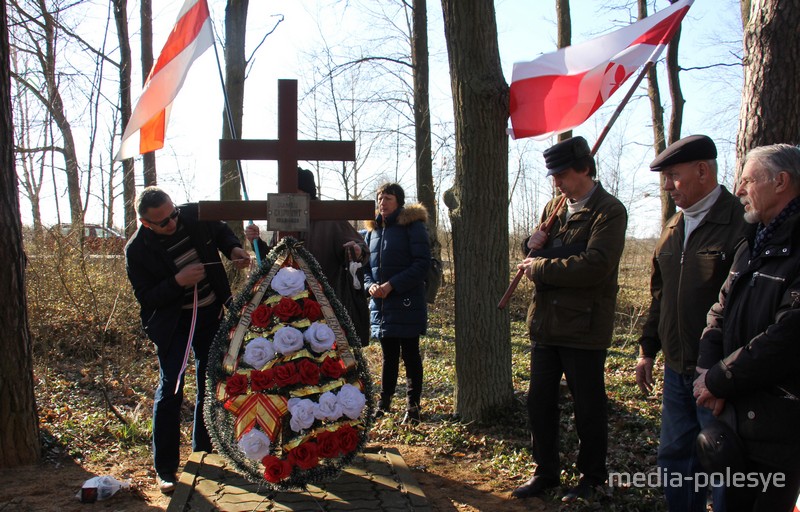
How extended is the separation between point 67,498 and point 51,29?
10.1 m

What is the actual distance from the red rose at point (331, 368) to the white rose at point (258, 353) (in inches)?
12.0

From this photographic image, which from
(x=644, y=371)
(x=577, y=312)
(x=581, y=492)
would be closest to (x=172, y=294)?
(x=577, y=312)

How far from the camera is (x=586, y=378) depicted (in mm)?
3693

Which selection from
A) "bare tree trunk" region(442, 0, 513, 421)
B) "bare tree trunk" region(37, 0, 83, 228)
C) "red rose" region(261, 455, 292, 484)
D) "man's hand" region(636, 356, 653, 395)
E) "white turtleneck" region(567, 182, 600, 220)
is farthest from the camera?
"bare tree trunk" region(37, 0, 83, 228)

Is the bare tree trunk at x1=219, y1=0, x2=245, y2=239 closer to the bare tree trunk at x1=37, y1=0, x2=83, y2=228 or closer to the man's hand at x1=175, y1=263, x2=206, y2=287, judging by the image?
the bare tree trunk at x1=37, y1=0, x2=83, y2=228

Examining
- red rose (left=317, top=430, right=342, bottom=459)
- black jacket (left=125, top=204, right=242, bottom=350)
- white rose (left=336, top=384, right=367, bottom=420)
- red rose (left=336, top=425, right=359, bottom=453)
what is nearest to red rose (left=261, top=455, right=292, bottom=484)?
red rose (left=317, top=430, right=342, bottom=459)

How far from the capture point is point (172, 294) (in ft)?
13.4

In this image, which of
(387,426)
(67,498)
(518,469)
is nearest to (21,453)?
(67,498)

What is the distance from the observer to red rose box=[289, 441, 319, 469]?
3.47 meters

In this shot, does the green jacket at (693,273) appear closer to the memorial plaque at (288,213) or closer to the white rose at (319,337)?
the white rose at (319,337)

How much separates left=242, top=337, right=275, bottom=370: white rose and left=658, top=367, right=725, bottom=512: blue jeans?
2.14 metres

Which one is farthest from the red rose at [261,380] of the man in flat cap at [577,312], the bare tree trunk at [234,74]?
the bare tree trunk at [234,74]

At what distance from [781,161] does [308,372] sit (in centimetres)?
247

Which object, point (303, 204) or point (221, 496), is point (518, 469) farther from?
point (303, 204)
